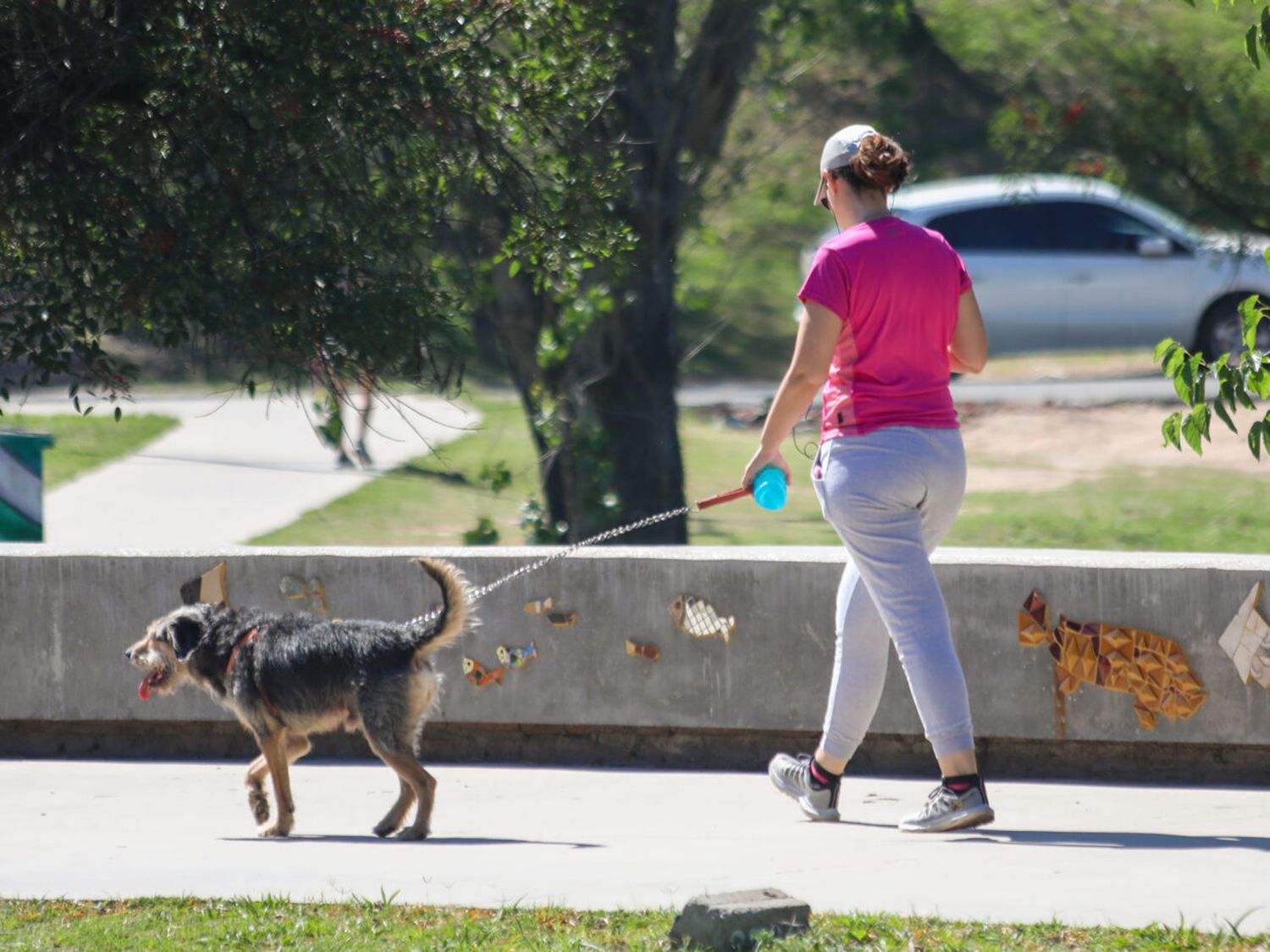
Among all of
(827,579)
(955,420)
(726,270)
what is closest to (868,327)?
(955,420)

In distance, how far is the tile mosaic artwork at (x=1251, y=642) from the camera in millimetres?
5840

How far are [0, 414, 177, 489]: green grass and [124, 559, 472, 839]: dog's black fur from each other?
9503 millimetres

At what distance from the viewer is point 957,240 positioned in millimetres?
20234

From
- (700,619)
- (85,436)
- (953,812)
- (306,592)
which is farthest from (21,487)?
(85,436)

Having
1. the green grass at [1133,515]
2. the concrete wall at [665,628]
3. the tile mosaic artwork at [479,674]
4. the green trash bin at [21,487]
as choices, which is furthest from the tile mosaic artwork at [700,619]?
the green grass at [1133,515]

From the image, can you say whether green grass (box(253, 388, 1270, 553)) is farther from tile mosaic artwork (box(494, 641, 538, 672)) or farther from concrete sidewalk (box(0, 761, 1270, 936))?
concrete sidewalk (box(0, 761, 1270, 936))

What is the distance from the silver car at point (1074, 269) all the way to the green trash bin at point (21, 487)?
1263 centimetres

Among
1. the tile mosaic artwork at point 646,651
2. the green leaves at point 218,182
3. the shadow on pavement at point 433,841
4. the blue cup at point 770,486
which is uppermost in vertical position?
the green leaves at point 218,182

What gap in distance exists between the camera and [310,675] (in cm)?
555

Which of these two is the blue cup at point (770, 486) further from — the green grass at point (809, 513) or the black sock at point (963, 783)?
→ the green grass at point (809, 513)

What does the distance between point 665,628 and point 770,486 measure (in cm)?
124

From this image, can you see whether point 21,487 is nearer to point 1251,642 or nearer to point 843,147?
point 843,147

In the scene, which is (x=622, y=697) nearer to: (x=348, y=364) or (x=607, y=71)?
(x=348, y=364)

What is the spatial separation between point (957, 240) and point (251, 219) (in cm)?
1607
